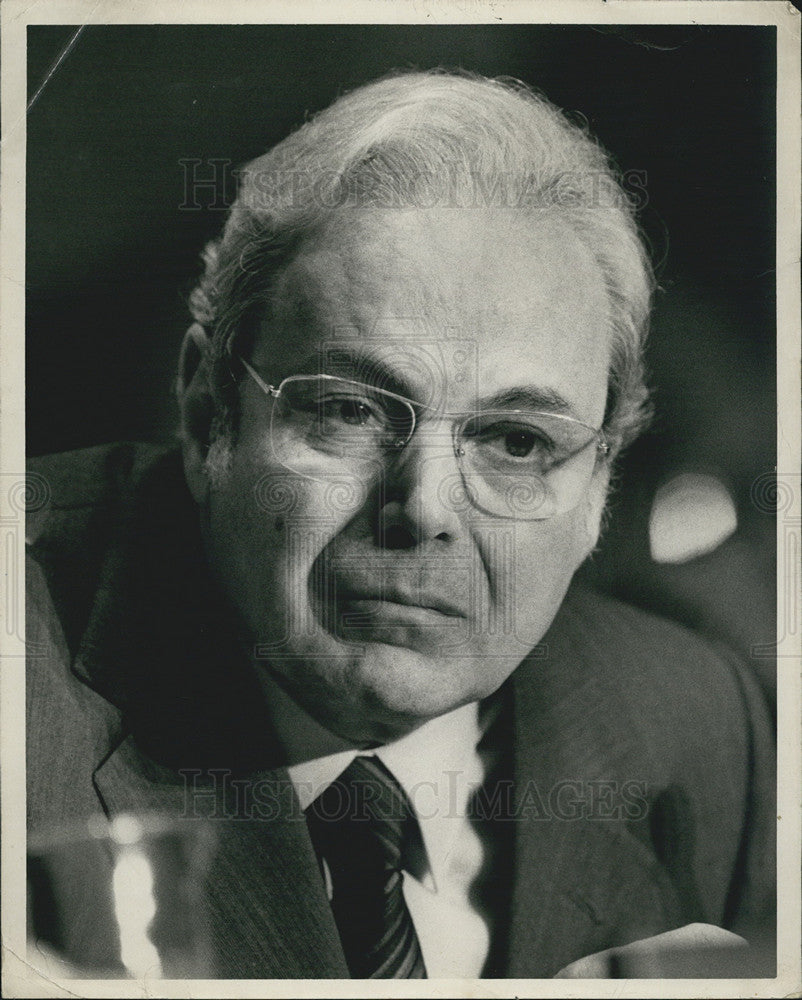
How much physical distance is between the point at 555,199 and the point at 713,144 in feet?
0.98

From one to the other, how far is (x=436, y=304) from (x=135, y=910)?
1018mm

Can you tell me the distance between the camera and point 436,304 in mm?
1257

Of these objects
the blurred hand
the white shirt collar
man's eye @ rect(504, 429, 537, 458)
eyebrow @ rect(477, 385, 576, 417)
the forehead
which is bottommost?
the blurred hand

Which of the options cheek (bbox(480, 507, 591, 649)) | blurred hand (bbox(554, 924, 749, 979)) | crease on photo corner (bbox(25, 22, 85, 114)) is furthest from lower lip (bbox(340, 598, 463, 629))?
crease on photo corner (bbox(25, 22, 85, 114))

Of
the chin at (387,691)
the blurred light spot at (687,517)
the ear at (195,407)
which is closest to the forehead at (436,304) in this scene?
the ear at (195,407)

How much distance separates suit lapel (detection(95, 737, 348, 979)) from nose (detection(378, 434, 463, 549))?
0.42 metres

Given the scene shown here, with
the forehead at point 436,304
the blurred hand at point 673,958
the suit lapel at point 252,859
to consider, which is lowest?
the blurred hand at point 673,958

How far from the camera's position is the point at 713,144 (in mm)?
1376

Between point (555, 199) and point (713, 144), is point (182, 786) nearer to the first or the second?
point (555, 199)

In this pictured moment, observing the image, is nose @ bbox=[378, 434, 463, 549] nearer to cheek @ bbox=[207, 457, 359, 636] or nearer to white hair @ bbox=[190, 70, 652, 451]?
cheek @ bbox=[207, 457, 359, 636]

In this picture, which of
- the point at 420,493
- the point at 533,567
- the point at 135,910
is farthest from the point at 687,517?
the point at 135,910

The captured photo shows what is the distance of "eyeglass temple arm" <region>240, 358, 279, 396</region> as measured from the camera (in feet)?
4.15

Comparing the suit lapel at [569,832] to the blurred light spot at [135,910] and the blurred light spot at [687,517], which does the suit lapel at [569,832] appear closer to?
the blurred light spot at [687,517]

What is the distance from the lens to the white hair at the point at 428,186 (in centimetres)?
127
